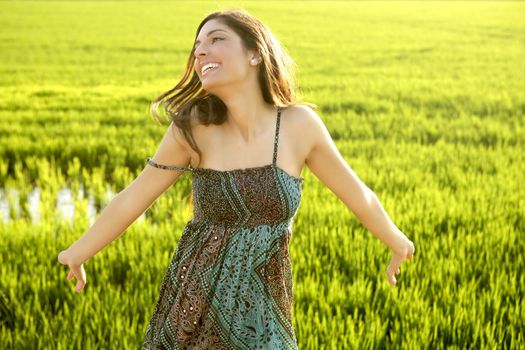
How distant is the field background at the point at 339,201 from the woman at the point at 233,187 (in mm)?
293

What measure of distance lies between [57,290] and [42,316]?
1.12 ft

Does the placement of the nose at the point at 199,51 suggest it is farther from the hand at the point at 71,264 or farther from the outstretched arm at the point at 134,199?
the hand at the point at 71,264

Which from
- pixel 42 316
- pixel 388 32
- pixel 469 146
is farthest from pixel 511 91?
pixel 388 32

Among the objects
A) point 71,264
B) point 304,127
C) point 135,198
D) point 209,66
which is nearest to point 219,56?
point 209,66

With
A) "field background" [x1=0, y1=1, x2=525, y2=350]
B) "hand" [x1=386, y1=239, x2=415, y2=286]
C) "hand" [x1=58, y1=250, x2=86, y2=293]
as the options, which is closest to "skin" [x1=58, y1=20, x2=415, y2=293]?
"hand" [x1=58, y1=250, x2=86, y2=293]

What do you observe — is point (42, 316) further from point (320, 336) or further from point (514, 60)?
point (514, 60)

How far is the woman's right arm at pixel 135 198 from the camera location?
1885 mm

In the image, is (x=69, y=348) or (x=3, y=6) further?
(x=3, y=6)

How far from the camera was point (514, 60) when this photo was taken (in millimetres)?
13648

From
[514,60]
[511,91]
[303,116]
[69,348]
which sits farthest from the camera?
[514,60]

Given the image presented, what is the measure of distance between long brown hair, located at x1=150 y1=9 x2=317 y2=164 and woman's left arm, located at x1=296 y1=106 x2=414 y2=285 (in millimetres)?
77

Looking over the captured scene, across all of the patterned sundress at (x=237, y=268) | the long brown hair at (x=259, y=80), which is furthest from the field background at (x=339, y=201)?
the patterned sundress at (x=237, y=268)

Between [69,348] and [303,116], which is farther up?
[303,116]

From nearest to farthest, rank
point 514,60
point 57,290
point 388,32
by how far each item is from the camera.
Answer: point 57,290
point 514,60
point 388,32
